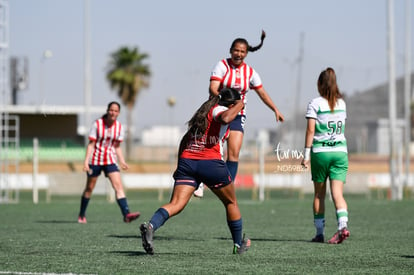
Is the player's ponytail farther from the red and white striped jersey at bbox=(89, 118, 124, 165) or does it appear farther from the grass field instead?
the red and white striped jersey at bbox=(89, 118, 124, 165)

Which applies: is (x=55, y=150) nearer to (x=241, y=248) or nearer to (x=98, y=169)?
(x=98, y=169)

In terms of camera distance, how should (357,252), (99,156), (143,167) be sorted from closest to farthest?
(357,252) → (99,156) → (143,167)

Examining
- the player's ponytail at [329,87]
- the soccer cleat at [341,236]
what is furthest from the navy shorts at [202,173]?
the player's ponytail at [329,87]

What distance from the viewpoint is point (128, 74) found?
65188 millimetres

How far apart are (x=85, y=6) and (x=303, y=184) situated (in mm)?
10421

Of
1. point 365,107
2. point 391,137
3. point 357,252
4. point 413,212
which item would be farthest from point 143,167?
point 365,107

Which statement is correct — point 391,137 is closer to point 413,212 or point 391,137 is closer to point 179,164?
point 413,212

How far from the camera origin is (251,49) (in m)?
10.9

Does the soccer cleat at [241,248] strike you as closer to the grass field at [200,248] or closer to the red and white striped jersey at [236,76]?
the grass field at [200,248]

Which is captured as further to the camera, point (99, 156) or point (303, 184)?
point (303, 184)

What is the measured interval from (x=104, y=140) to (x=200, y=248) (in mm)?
5373

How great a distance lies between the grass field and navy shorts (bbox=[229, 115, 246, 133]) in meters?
1.44

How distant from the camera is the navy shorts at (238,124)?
11.2 m

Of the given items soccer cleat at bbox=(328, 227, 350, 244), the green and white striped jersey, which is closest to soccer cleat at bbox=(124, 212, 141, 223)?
the green and white striped jersey
